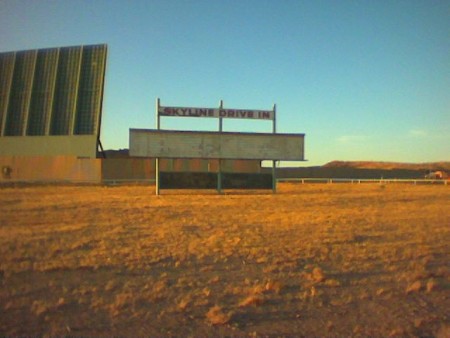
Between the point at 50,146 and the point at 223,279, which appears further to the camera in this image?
the point at 50,146

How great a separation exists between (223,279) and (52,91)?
166 ft

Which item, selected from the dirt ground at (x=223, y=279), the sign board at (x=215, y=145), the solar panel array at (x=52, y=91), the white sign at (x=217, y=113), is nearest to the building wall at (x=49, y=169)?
the solar panel array at (x=52, y=91)

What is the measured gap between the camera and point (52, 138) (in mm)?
53812

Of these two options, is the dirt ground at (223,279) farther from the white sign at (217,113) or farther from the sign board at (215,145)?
the white sign at (217,113)

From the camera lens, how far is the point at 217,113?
30.4 meters

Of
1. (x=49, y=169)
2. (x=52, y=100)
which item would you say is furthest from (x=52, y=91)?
(x=49, y=169)

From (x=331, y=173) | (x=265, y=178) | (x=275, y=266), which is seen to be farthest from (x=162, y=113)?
(x=331, y=173)

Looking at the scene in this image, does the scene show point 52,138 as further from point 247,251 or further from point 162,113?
point 247,251

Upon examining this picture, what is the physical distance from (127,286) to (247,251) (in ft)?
11.8

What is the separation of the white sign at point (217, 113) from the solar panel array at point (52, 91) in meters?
24.5

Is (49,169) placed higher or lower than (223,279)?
higher

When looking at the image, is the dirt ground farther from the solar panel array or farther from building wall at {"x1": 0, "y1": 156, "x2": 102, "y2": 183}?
the solar panel array

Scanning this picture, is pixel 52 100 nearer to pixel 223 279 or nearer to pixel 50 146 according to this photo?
pixel 50 146

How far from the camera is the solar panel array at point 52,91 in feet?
174
